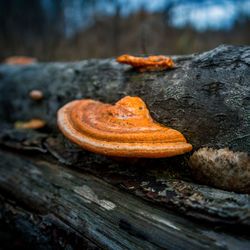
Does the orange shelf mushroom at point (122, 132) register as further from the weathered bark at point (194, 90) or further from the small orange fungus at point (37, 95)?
the small orange fungus at point (37, 95)

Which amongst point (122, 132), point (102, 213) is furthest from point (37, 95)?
point (102, 213)

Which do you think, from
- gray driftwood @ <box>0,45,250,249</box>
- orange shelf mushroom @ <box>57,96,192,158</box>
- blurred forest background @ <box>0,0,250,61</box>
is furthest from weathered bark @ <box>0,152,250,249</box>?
blurred forest background @ <box>0,0,250,61</box>

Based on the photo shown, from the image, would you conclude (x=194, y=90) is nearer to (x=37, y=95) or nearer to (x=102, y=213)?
(x=102, y=213)

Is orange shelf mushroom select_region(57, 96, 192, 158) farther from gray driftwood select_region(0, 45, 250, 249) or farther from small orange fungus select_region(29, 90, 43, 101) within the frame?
small orange fungus select_region(29, 90, 43, 101)

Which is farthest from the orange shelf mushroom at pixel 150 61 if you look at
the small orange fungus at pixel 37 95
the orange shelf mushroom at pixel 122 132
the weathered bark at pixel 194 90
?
the small orange fungus at pixel 37 95

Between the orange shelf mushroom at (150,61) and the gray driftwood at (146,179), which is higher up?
the orange shelf mushroom at (150,61)
